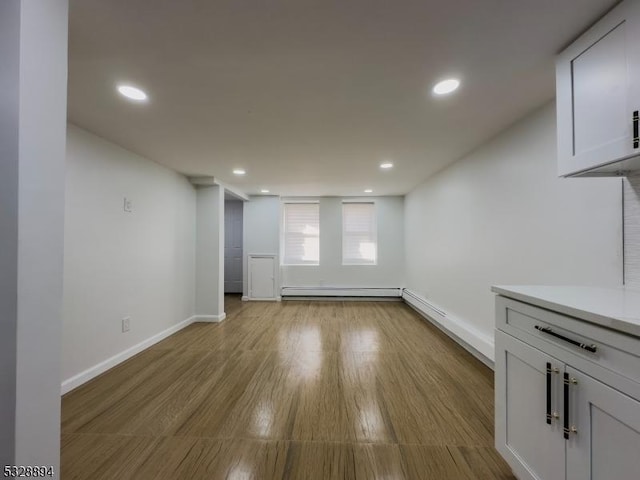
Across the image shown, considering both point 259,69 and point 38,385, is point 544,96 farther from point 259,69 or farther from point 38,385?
point 38,385

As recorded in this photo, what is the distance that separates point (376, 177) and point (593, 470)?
361 cm

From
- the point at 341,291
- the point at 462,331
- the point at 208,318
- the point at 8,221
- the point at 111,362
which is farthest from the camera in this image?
the point at 341,291

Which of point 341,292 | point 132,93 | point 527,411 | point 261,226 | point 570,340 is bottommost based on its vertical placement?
point 341,292

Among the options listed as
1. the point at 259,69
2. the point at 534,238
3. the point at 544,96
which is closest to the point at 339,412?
the point at 534,238

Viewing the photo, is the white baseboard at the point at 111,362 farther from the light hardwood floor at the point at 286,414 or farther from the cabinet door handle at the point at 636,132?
the cabinet door handle at the point at 636,132

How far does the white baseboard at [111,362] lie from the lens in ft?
7.30

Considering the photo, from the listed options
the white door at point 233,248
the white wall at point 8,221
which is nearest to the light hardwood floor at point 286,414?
the white wall at point 8,221

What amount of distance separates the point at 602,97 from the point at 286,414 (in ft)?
8.22

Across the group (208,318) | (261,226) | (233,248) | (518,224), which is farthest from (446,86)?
(233,248)

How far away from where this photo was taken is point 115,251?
8.82 ft

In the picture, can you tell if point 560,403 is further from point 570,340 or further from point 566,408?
point 570,340

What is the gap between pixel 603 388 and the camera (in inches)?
34.9

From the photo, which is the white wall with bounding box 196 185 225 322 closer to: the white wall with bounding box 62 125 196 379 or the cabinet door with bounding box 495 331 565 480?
the white wall with bounding box 62 125 196 379

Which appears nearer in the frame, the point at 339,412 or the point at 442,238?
the point at 339,412
